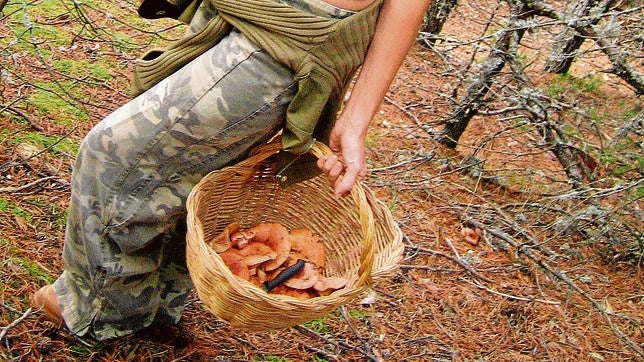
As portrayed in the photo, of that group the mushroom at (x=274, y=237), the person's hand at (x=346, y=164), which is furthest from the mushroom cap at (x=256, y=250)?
the person's hand at (x=346, y=164)

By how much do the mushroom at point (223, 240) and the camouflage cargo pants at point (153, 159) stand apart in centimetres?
10

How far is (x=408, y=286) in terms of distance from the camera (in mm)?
2896

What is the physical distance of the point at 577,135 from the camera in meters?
4.11

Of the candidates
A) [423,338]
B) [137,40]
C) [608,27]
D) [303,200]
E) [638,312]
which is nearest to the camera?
[303,200]

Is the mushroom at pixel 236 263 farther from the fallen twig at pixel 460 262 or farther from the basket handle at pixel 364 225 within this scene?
the fallen twig at pixel 460 262

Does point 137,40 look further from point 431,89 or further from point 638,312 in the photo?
point 638,312

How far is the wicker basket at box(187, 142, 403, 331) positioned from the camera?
4.83 ft

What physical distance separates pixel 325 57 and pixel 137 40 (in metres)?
2.92

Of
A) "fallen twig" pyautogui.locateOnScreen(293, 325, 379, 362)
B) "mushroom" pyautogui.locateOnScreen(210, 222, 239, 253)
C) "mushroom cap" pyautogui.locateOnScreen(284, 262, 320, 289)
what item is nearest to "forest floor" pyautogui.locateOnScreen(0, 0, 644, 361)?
"fallen twig" pyautogui.locateOnScreen(293, 325, 379, 362)

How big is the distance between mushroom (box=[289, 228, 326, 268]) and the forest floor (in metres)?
0.51

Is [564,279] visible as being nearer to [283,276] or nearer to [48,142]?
[283,276]

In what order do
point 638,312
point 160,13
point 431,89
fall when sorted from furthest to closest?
point 431,89
point 638,312
point 160,13

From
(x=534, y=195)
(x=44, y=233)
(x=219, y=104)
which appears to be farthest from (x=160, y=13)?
(x=534, y=195)

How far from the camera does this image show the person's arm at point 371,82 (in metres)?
1.61
